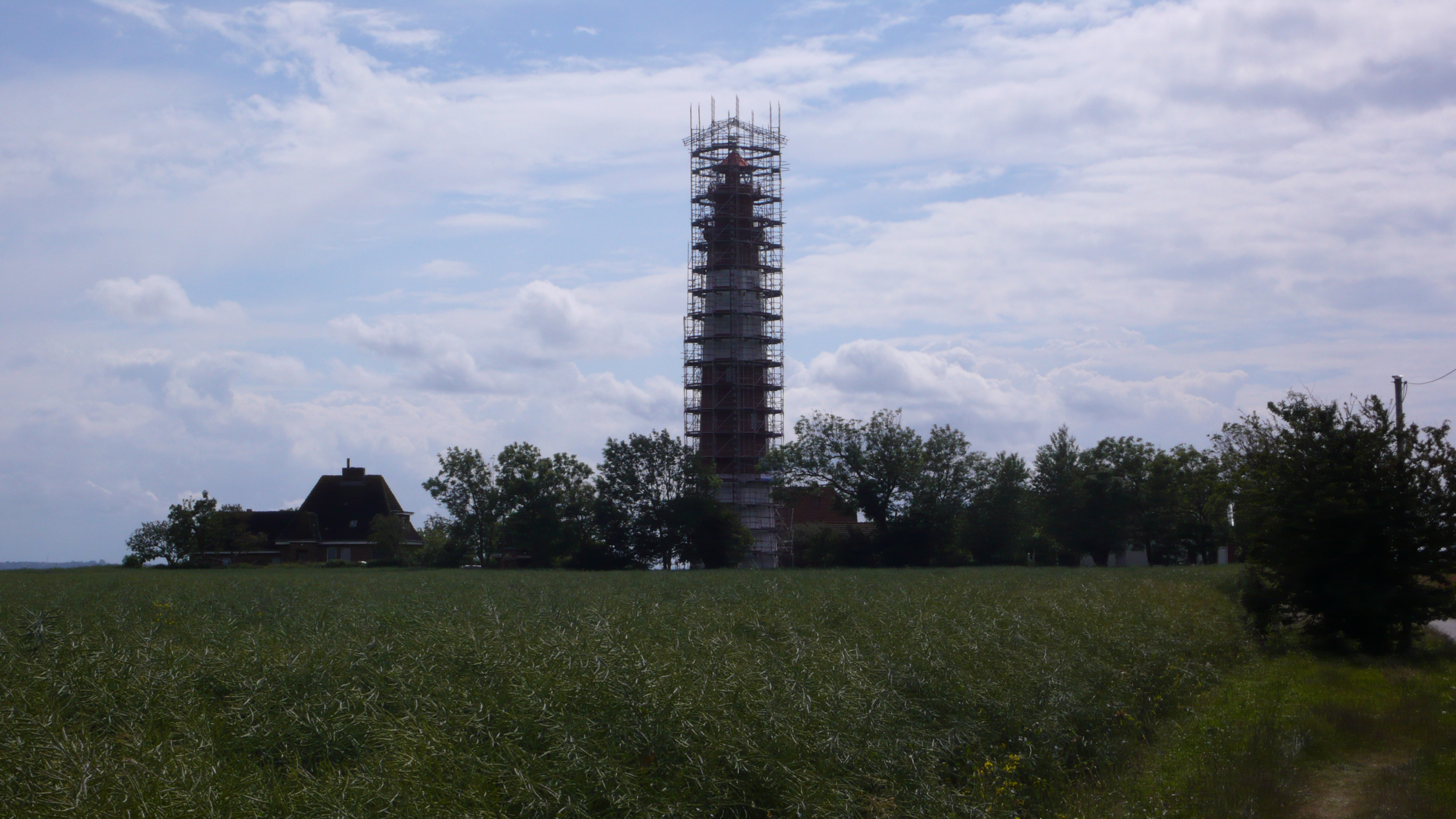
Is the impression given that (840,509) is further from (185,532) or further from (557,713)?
(557,713)

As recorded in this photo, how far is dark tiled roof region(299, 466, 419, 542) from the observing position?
85.4 meters

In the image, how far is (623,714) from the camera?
26.7 ft

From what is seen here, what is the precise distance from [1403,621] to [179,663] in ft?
62.9

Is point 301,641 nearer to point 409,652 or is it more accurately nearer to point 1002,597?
point 409,652

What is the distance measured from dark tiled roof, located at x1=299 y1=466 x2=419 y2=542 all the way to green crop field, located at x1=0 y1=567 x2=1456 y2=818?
238ft

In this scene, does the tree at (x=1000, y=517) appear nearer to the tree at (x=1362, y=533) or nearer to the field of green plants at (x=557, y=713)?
the tree at (x=1362, y=533)

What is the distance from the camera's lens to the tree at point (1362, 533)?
18.1m

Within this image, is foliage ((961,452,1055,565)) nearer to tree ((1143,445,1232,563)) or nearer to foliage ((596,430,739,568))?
tree ((1143,445,1232,563))

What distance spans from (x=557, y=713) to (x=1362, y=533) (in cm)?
1640

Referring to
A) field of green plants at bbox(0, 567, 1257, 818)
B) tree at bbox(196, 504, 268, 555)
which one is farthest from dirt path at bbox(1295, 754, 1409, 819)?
tree at bbox(196, 504, 268, 555)

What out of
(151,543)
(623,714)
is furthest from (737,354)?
(623,714)

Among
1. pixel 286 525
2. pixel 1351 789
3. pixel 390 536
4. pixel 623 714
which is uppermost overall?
pixel 286 525

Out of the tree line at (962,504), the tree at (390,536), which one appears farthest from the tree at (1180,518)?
the tree at (390,536)

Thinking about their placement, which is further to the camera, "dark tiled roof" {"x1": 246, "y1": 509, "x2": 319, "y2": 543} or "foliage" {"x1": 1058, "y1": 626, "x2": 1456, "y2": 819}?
"dark tiled roof" {"x1": 246, "y1": 509, "x2": 319, "y2": 543}
